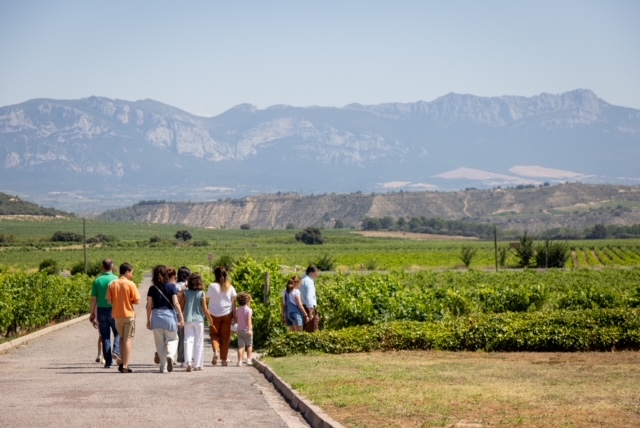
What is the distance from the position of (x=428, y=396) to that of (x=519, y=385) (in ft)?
6.44

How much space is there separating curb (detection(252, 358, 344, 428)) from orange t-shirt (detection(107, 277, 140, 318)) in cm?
268

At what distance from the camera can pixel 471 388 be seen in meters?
15.4

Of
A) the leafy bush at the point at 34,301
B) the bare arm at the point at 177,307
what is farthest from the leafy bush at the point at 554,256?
the bare arm at the point at 177,307

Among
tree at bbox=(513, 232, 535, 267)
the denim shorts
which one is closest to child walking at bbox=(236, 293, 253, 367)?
the denim shorts

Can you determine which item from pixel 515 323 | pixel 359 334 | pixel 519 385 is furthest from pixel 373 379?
pixel 515 323

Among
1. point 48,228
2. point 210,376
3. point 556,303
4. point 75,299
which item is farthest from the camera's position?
point 48,228

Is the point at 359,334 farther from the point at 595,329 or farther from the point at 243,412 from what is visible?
the point at 243,412

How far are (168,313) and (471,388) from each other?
6243 mm

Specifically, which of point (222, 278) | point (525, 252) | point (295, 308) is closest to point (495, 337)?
point (295, 308)

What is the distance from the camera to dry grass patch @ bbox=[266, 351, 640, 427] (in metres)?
12.7

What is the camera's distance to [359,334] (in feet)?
74.8

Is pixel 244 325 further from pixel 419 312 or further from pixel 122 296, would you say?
pixel 419 312

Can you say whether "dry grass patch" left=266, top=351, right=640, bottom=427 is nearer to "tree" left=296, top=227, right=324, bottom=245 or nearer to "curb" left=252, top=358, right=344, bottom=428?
"curb" left=252, top=358, right=344, bottom=428

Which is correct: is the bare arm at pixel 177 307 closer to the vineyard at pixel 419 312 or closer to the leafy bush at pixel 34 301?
the vineyard at pixel 419 312
